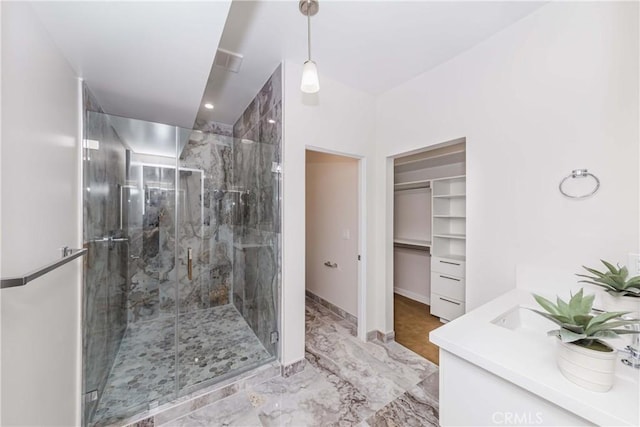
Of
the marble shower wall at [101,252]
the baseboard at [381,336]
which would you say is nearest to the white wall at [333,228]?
the baseboard at [381,336]

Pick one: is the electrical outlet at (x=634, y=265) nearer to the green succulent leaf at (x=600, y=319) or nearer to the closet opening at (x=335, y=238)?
the green succulent leaf at (x=600, y=319)

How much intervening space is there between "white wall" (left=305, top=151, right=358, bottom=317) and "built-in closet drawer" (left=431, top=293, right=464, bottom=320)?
1.21 m

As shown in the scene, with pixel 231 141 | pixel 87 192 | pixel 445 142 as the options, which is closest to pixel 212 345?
pixel 87 192

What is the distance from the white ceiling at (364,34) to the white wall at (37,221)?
1.11m

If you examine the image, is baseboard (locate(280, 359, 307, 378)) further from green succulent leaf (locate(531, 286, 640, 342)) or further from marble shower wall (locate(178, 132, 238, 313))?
green succulent leaf (locate(531, 286, 640, 342))

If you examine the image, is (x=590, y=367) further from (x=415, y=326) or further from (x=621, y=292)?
(x=415, y=326)

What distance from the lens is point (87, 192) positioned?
1.67 m

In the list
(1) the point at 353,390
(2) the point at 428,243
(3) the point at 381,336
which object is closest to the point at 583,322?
(1) the point at 353,390

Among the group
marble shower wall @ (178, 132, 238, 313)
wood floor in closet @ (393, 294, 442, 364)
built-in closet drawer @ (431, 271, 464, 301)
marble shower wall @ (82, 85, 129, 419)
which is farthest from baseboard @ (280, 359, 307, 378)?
built-in closet drawer @ (431, 271, 464, 301)

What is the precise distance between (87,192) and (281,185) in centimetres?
138

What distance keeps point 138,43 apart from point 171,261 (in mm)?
2634

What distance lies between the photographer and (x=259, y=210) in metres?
2.65

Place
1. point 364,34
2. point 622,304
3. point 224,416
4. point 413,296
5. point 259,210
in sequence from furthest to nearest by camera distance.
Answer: point 413,296 → point 259,210 → point 364,34 → point 224,416 → point 622,304

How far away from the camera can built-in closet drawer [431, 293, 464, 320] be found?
3.01m
